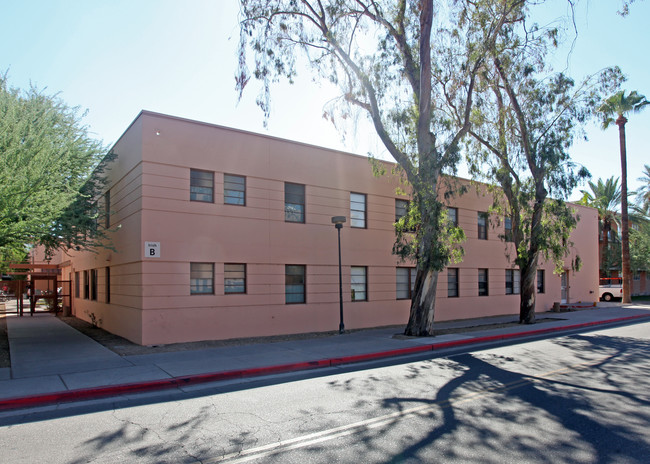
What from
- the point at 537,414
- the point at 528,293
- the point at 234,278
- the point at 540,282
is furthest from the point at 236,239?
the point at 540,282

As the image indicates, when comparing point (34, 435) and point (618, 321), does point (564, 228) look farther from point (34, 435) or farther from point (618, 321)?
point (34, 435)

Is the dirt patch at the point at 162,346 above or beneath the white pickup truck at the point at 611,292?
above

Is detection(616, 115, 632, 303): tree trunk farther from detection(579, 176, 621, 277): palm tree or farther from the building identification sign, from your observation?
the building identification sign

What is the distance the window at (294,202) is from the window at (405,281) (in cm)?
510

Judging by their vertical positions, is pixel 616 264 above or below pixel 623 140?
below

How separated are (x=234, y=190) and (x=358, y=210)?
5.12 meters

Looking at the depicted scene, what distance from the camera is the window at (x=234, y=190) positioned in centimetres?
1409

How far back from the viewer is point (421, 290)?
14352 millimetres

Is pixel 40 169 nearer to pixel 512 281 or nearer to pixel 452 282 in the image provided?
pixel 452 282

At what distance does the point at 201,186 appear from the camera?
13680mm

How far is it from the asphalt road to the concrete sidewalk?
88 cm

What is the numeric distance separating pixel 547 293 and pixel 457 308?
28.0ft

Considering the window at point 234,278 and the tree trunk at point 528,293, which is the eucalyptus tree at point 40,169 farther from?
the tree trunk at point 528,293

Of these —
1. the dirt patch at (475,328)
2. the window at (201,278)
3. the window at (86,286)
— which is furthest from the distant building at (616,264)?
the window at (86,286)
